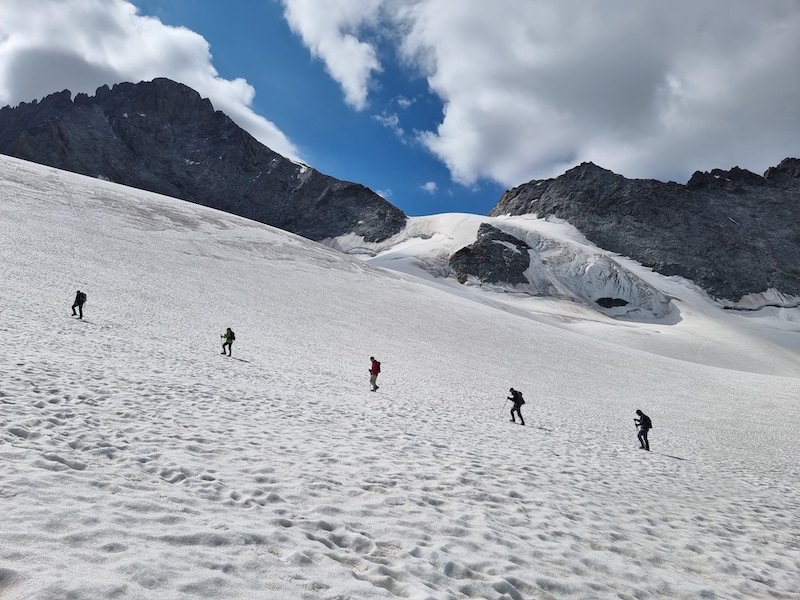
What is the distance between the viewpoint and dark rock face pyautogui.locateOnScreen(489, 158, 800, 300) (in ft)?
299

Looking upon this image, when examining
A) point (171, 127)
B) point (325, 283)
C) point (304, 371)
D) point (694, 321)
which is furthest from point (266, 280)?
point (171, 127)

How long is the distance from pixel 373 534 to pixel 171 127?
16317cm

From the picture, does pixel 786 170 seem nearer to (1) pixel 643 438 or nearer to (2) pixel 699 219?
(2) pixel 699 219

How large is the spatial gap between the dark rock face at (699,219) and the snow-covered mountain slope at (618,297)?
5062 mm

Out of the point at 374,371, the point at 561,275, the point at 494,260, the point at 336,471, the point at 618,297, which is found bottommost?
the point at 336,471

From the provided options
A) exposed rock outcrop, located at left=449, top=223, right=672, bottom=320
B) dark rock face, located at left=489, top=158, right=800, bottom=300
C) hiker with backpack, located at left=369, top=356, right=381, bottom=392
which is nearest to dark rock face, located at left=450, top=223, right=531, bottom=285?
exposed rock outcrop, located at left=449, top=223, right=672, bottom=320

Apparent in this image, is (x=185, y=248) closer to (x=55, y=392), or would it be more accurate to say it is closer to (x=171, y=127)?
(x=55, y=392)

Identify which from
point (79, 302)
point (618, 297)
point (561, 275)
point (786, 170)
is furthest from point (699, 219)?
point (79, 302)

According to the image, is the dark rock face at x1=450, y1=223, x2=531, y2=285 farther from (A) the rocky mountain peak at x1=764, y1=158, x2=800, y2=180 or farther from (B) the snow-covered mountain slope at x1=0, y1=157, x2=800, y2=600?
(A) the rocky mountain peak at x1=764, y1=158, x2=800, y2=180

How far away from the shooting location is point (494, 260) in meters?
81.5

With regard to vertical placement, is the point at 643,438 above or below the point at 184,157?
below

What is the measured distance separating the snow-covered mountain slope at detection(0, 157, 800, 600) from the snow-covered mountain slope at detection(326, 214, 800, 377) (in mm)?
27380

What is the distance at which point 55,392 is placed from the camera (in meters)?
8.79

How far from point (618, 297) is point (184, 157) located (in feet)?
404
